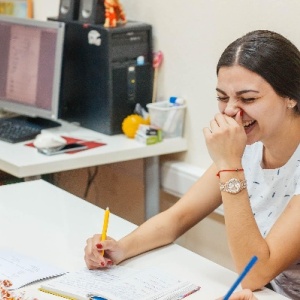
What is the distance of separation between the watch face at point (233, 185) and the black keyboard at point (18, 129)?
1388mm

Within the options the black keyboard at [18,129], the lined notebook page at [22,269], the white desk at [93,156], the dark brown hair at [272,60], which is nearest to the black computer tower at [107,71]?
the white desk at [93,156]

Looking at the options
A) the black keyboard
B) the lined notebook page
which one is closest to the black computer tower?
the black keyboard

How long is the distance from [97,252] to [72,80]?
1560 mm

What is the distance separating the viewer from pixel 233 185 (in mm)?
1652

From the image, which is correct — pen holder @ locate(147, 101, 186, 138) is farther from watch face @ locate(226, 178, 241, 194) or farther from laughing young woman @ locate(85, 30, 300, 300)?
watch face @ locate(226, 178, 241, 194)

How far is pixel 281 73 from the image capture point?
5.64 feet

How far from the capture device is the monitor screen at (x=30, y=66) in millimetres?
2904

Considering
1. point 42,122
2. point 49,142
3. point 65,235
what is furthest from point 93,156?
point 65,235

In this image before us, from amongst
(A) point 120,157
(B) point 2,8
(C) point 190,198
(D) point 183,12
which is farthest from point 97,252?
(B) point 2,8

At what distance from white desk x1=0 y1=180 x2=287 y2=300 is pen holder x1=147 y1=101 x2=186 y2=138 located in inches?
29.2

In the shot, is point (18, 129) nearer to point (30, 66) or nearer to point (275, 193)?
point (30, 66)

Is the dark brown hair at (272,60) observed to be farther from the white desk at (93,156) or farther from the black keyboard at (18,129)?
the black keyboard at (18,129)

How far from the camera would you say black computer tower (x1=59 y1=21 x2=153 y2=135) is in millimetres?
2896

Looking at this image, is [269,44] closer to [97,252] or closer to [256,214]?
[256,214]
